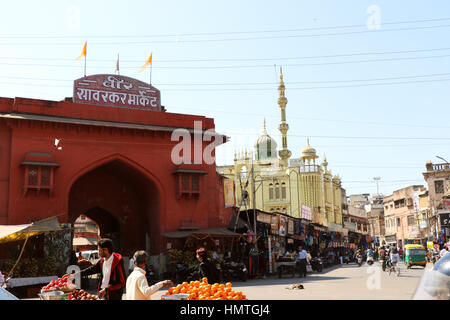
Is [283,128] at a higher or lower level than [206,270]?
higher

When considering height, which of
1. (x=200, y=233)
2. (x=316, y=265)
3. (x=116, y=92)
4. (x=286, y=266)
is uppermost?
(x=116, y=92)

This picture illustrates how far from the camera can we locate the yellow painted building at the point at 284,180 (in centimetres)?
4659

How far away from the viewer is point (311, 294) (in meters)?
12.5

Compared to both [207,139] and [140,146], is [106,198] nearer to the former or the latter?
[140,146]

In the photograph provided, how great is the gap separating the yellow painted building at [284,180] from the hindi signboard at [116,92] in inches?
932

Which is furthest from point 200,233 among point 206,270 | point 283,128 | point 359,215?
point 359,215

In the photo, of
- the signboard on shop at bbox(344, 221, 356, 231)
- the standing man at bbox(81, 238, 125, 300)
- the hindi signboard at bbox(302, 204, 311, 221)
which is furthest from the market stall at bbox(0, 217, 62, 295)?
the signboard on shop at bbox(344, 221, 356, 231)

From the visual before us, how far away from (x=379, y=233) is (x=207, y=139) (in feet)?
209

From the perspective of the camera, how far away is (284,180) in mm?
47188

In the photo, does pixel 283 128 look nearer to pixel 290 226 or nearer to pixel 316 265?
pixel 290 226

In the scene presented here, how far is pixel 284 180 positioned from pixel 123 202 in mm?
26464

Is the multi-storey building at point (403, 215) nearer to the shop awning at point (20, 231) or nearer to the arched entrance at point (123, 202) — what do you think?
the arched entrance at point (123, 202)

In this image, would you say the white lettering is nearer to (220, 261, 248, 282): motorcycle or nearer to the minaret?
(220, 261, 248, 282): motorcycle
